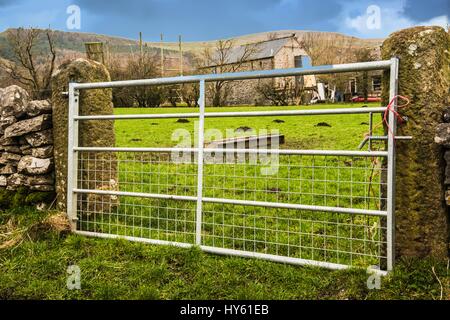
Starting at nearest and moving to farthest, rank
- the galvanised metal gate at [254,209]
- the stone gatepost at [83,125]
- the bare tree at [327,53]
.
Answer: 1. the galvanised metal gate at [254,209]
2. the stone gatepost at [83,125]
3. the bare tree at [327,53]

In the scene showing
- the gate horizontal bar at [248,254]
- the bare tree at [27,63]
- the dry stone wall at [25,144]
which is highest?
the bare tree at [27,63]

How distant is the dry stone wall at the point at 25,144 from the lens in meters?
5.80

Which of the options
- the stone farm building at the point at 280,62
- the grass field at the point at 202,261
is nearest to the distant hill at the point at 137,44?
the stone farm building at the point at 280,62

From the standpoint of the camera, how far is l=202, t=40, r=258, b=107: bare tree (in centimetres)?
2316

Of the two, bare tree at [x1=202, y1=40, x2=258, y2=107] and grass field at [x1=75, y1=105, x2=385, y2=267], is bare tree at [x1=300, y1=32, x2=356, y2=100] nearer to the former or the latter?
bare tree at [x1=202, y1=40, x2=258, y2=107]

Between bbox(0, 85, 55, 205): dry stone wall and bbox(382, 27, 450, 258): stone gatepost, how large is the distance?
14.1 ft

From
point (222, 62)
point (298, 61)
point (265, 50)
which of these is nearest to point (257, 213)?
point (222, 62)

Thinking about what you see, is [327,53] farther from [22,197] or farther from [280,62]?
[22,197]

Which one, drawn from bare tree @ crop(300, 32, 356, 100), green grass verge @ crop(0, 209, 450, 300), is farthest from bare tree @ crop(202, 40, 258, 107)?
green grass verge @ crop(0, 209, 450, 300)

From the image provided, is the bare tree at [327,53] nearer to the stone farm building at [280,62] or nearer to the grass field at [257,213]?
the stone farm building at [280,62]

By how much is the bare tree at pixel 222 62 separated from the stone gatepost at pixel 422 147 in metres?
16.3

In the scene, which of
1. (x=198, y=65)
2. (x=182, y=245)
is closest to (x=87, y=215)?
(x=182, y=245)
